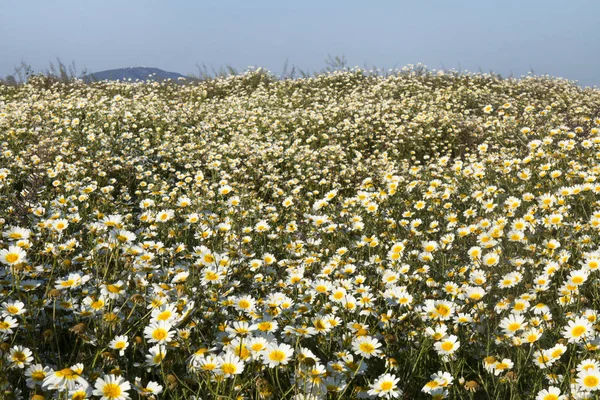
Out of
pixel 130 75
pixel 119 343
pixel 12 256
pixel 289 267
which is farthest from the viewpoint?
pixel 130 75

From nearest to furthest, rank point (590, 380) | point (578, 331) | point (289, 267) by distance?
1. point (590, 380)
2. point (578, 331)
3. point (289, 267)

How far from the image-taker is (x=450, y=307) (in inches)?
98.8

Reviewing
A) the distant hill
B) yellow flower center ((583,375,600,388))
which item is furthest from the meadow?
the distant hill

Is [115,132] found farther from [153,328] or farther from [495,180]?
[153,328]

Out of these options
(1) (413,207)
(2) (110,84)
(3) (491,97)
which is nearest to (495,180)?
(1) (413,207)

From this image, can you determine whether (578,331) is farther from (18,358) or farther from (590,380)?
(18,358)

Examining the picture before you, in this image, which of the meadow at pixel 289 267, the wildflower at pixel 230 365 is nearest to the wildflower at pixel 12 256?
the meadow at pixel 289 267

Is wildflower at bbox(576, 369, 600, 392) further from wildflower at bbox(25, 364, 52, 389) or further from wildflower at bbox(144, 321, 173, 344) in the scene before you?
wildflower at bbox(25, 364, 52, 389)

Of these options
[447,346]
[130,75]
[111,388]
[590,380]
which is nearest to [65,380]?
[111,388]

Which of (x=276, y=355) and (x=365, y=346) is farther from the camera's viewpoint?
(x=365, y=346)

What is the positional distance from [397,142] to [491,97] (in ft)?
15.2

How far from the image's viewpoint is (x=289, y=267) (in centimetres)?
332

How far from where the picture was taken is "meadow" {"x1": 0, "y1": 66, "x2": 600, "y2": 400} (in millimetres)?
1913

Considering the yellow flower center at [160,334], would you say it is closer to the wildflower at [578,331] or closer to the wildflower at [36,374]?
the wildflower at [36,374]
